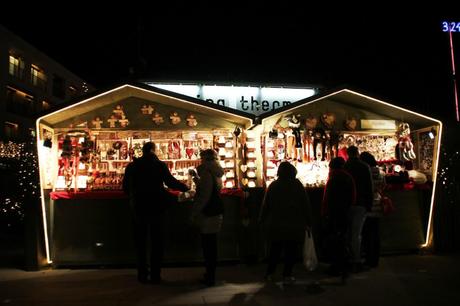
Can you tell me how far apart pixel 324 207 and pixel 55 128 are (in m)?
5.22

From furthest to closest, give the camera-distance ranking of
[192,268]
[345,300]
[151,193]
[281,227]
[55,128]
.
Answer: [55,128] → [192,268] → [151,193] → [281,227] → [345,300]

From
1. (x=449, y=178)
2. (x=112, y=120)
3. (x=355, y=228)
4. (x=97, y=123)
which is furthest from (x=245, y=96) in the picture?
(x=355, y=228)

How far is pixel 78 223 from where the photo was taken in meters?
7.72

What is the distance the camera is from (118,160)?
8484mm

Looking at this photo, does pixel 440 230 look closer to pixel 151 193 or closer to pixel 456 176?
pixel 456 176

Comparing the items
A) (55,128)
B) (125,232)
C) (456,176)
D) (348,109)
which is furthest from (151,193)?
(456,176)

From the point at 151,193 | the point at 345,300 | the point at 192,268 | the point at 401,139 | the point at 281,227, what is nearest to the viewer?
the point at 345,300

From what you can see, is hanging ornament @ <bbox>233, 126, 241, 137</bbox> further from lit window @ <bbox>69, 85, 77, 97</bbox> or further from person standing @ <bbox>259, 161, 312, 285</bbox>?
lit window @ <bbox>69, 85, 77, 97</bbox>

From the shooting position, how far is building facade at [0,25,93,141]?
3045cm

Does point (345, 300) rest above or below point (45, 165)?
below

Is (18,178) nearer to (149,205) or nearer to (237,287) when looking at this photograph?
(149,205)

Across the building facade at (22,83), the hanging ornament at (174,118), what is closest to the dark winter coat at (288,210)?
the hanging ornament at (174,118)

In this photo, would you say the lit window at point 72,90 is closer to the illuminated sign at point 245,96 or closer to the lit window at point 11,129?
the lit window at point 11,129

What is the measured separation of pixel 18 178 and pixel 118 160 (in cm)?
213
